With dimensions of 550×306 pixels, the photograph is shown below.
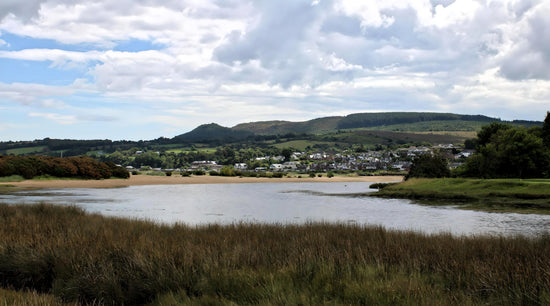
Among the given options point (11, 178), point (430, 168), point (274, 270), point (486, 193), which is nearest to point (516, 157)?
point (430, 168)

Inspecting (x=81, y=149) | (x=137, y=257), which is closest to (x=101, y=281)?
(x=137, y=257)

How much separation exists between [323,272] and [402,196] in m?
33.3

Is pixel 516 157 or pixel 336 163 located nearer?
pixel 516 157

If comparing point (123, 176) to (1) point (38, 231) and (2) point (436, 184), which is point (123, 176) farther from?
(1) point (38, 231)

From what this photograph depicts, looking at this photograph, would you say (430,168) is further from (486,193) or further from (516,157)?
(486,193)

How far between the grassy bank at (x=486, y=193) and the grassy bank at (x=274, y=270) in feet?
56.0

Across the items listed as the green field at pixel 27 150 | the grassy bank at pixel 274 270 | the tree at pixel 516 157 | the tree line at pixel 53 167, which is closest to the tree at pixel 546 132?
the tree at pixel 516 157

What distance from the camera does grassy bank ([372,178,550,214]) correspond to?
26.4 m

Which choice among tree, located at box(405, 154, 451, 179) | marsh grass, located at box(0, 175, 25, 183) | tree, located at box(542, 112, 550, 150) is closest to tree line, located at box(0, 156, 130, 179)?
marsh grass, located at box(0, 175, 25, 183)

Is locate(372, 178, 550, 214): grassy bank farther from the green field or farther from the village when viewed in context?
the green field

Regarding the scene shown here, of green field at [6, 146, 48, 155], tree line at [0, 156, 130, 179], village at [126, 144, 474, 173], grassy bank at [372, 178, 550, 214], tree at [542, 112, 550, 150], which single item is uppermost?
tree at [542, 112, 550, 150]

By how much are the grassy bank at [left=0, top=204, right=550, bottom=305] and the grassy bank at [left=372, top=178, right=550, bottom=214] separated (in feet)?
56.0

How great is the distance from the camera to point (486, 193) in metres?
31.2

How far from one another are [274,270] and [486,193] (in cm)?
2768
